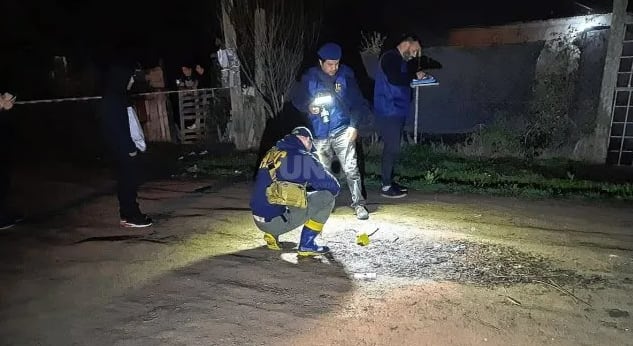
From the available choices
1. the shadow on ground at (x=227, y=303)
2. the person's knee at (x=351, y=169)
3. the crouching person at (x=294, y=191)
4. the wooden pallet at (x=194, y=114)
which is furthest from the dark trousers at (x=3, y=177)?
the wooden pallet at (x=194, y=114)

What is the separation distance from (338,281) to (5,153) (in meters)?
4.43

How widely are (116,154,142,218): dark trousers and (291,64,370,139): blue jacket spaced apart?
1991 millimetres

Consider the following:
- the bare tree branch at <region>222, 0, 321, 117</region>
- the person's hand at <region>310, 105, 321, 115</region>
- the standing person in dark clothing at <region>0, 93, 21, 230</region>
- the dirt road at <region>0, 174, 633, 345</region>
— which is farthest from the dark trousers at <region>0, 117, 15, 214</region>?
the bare tree branch at <region>222, 0, 321, 117</region>

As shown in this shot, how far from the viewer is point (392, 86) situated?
20.6 ft

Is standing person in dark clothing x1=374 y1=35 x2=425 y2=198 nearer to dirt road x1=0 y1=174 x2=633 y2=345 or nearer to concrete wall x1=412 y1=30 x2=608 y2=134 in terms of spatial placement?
dirt road x1=0 y1=174 x2=633 y2=345

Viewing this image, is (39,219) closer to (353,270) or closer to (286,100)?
(353,270)

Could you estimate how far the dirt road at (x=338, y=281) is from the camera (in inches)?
136

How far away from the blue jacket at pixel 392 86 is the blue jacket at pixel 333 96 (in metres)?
0.72

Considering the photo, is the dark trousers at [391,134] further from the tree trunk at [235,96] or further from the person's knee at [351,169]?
the tree trunk at [235,96]

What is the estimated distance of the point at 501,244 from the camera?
16.1ft

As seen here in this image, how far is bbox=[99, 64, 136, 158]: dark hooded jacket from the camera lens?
5117 mm

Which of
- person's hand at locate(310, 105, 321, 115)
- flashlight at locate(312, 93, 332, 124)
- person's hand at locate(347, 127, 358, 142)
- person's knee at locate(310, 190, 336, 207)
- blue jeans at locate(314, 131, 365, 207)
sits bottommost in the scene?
person's knee at locate(310, 190, 336, 207)

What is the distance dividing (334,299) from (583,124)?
6972 mm

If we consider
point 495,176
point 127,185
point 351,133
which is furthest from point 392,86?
point 127,185
